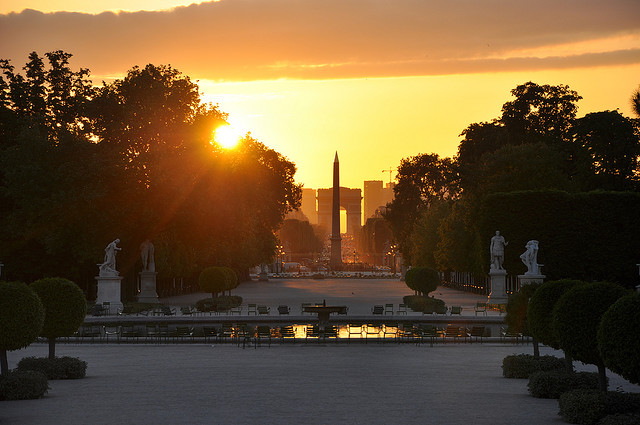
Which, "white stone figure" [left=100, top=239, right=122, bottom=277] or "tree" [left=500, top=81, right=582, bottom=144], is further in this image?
"tree" [left=500, top=81, right=582, bottom=144]

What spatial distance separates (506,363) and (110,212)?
3803 cm

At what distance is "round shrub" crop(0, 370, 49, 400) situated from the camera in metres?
21.6

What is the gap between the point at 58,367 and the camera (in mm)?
25547

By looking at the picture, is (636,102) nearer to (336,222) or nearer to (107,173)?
(107,173)

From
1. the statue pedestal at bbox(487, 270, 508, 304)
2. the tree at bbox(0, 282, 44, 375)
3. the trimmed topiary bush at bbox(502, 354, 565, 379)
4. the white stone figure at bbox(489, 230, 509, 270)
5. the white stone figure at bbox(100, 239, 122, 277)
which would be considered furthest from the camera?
the white stone figure at bbox(489, 230, 509, 270)

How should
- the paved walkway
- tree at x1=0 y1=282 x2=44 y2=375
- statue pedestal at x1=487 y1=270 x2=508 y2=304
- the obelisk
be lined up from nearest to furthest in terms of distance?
1. the paved walkway
2. tree at x1=0 y1=282 x2=44 y2=375
3. statue pedestal at x1=487 y1=270 x2=508 y2=304
4. the obelisk

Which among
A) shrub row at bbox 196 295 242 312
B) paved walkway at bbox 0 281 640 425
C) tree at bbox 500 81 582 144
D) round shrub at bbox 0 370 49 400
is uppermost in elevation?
tree at bbox 500 81 582 144

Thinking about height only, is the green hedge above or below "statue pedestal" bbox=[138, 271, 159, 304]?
above

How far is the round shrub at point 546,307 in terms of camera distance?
71.2 ft

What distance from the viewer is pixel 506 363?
26031mm

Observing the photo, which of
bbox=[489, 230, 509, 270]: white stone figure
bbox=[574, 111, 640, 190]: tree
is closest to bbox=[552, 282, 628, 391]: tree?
bbox=[489, 230, 509, 270]: white stone figure

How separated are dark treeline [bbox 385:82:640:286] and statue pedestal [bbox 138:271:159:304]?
72.3 feet

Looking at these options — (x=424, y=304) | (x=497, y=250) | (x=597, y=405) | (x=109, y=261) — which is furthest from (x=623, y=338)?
(x=497, y=250)

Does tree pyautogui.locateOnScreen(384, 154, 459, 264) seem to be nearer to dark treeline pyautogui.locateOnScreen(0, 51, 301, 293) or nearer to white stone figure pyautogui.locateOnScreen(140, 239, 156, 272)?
dark treeline pyautogui.locateOnScreen(0, 51, 301, 293)
